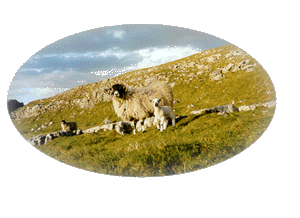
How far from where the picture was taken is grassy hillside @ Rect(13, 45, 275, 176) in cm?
741

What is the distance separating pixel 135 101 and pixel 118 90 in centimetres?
106

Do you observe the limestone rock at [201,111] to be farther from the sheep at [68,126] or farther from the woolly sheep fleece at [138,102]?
the sheep at [68,126]

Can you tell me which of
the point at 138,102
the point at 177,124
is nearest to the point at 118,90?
the point at 138,102

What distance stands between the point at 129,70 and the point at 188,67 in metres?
3.82

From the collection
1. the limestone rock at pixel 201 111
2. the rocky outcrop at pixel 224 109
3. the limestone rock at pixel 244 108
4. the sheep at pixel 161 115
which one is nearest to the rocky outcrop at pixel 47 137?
the sheep at pixel 161 115

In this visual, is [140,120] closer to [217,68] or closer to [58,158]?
[58,158]

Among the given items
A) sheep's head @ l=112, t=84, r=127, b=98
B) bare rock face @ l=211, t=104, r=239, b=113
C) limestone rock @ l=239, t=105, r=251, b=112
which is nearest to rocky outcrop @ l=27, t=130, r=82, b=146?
sheep's head @ l=112, t=84, r=127, b=98

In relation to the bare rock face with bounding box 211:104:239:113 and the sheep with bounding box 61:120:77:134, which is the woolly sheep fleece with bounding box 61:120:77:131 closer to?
the sheep with bounding box 61:120:77:134

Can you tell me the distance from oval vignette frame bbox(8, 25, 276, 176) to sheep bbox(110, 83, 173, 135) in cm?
35

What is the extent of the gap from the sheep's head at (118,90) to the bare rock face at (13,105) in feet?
17.7

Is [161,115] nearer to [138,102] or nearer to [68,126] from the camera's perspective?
[138,102]

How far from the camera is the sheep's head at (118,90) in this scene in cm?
931

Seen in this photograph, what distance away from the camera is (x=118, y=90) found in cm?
936

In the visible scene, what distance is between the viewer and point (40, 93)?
1045cm
